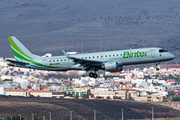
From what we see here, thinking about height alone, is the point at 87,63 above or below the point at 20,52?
below

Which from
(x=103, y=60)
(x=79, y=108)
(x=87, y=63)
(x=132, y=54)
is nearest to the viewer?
(x=132, y=54)

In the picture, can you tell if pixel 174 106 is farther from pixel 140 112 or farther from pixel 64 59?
pixel 64 59

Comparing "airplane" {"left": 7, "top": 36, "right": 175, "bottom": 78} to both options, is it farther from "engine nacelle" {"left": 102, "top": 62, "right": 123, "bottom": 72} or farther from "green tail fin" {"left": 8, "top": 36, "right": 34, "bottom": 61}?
"green tail fin" {"left": 8, "top": 36, "right": 34, "bottom": 61}

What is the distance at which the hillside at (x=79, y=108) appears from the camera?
153 m

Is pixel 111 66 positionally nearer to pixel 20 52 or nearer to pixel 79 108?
pixel 20 52

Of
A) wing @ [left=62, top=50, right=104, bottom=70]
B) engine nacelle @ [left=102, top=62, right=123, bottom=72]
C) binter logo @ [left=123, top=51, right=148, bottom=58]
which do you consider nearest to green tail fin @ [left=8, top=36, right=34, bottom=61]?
wing @ [left=62, top=50, right=104, bottom=70]

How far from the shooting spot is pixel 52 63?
71625 millimetres

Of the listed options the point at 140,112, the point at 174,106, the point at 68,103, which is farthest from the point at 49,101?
the point at 174,106

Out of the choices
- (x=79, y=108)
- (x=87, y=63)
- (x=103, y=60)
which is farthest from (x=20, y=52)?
(x=79, y=108)

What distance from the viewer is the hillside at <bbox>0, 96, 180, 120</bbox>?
502ft

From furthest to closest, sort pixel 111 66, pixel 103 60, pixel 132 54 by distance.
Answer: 1. pixel 103 60
2. pixel 132 54
3. pixel 111 66

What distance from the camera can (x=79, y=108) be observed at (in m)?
172

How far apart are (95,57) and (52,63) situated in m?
7.15

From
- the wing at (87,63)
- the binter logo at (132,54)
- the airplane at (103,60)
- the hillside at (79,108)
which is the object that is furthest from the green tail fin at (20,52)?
the hillside at (79,108)
